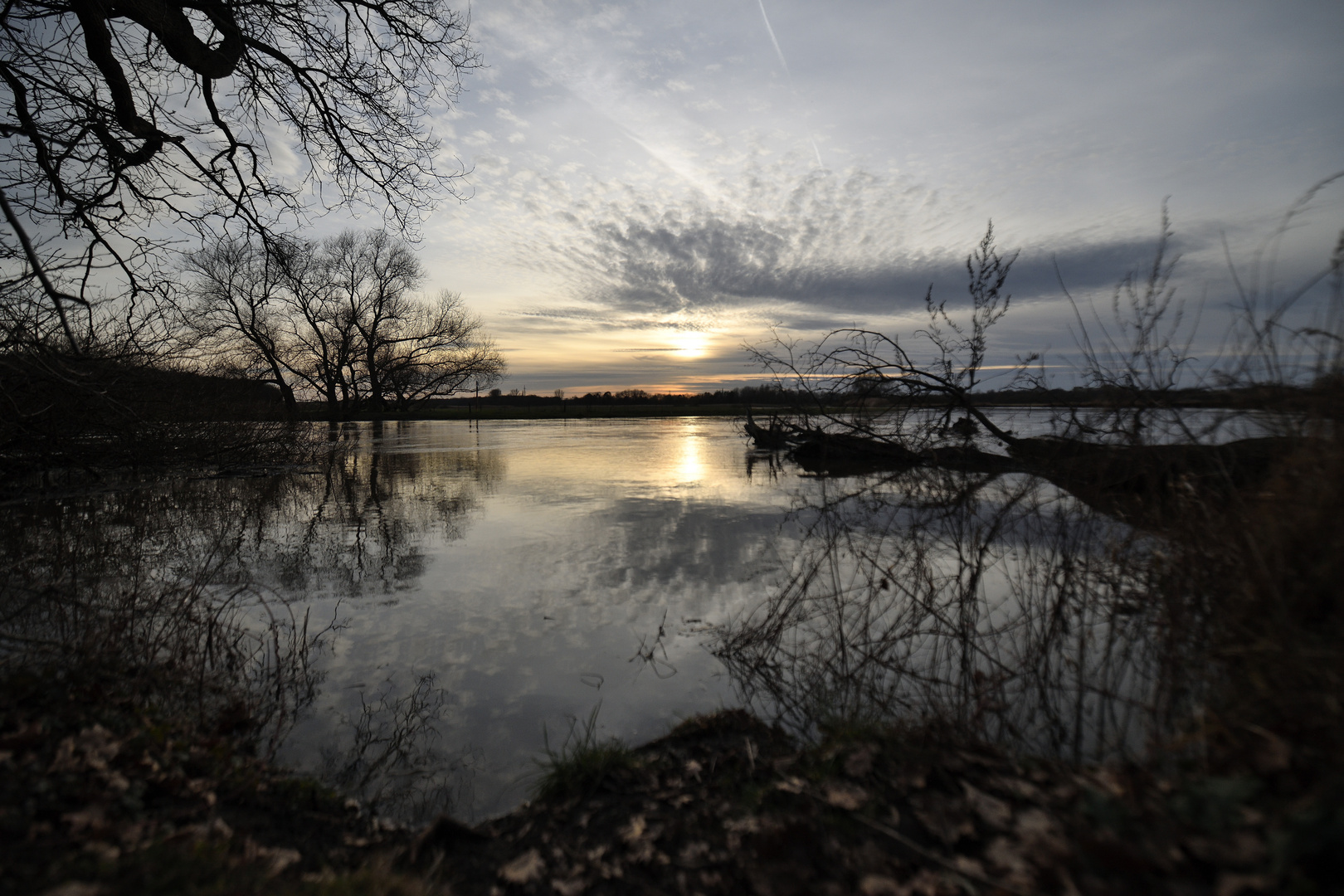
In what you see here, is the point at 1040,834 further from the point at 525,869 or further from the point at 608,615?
the point at 608,615

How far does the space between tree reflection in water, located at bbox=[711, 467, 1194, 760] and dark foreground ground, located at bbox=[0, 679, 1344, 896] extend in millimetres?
521

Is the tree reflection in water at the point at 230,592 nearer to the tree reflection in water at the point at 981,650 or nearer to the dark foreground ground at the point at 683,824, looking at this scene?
the dark foreground ground at the point at 683,824

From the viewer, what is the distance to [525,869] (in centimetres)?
246

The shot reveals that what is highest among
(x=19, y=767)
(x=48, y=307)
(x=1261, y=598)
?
(x=48, y=307)

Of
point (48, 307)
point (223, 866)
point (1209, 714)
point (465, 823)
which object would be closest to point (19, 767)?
point (223, 866)

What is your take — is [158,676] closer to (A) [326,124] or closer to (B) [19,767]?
(B) [19,767]

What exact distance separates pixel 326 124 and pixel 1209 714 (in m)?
10.4

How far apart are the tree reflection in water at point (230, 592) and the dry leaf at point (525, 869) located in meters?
0.69

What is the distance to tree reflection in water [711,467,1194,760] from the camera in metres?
3.22

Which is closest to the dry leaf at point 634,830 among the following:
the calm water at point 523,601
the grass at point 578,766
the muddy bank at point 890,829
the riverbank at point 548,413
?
the muddy bank at point 890,829

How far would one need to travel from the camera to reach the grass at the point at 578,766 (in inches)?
118

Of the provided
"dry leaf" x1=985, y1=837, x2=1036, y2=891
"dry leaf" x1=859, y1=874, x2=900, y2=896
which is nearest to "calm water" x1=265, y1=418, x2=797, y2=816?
"dry leaf" x1=859, y1=874, x2=900, y2=896

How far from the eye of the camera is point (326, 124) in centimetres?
792

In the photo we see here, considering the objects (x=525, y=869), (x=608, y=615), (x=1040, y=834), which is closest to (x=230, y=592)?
(x=608, y=615)
